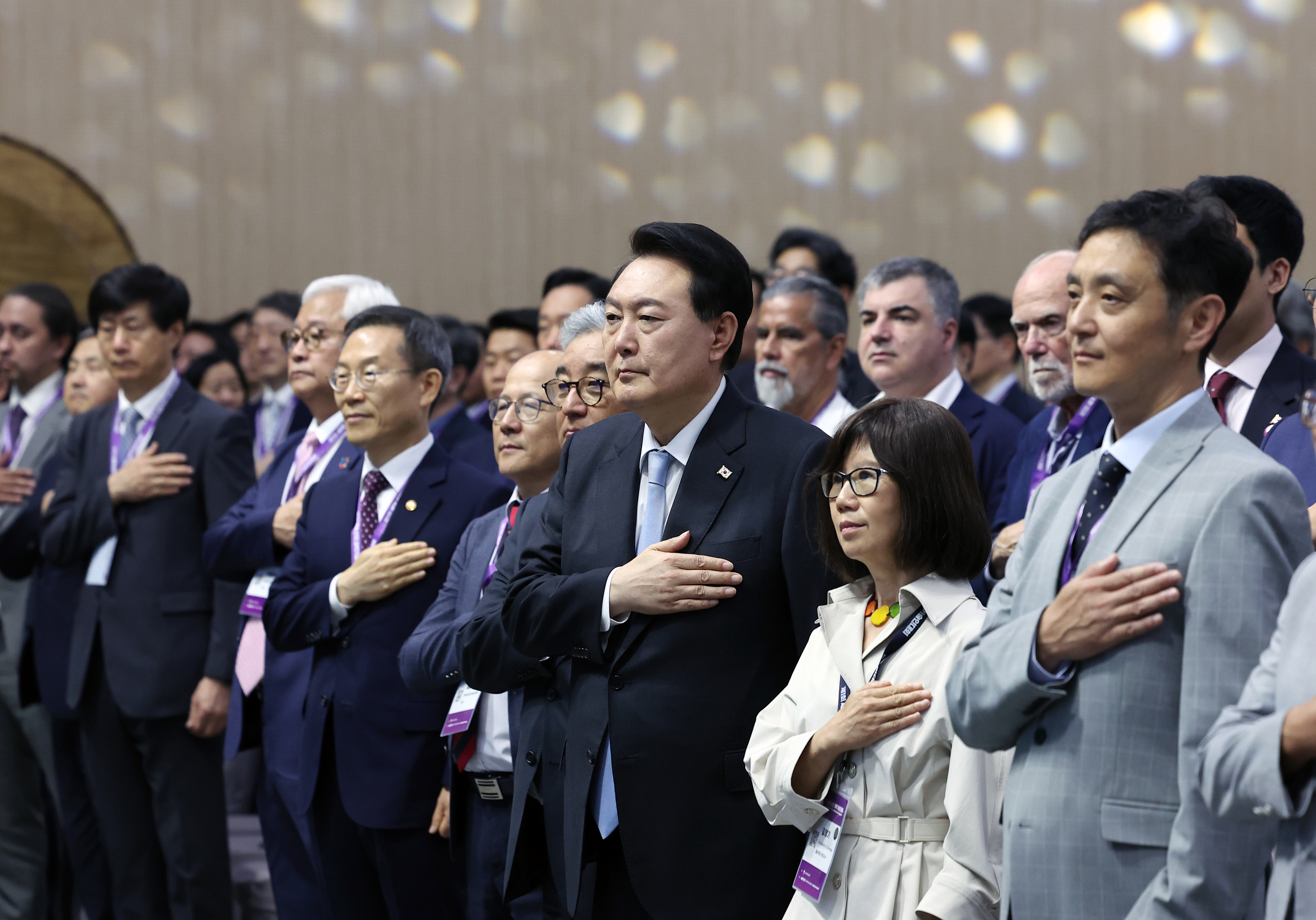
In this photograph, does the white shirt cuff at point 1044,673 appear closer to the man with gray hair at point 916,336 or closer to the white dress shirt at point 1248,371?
the white dress shirt at point 1248,371

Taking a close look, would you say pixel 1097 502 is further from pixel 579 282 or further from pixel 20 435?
pixel 20 435

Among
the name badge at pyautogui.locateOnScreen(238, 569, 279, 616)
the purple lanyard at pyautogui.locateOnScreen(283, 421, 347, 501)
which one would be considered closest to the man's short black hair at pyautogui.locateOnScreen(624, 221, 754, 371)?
the name badge at pyautogui.locateOnScreen(238, 569, 279, 616)

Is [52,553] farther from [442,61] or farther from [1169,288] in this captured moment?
[442,61]

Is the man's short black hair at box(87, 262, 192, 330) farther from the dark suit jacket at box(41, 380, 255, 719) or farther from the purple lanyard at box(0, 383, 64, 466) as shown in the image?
the purple lanyard at box(0, 383, 64, 466)

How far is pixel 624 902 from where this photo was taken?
7.18 feet

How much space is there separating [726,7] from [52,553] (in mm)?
4562

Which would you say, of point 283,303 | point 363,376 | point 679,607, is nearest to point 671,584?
point 679,607

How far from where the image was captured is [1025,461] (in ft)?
10.4

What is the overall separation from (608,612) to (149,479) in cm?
210

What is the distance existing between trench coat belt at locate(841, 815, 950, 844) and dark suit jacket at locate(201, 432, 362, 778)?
1601 mm

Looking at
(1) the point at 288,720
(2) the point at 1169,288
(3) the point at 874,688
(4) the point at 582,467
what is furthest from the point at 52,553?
(2) the point at 1169,288

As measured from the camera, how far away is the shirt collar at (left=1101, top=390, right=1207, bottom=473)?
5.57 ft

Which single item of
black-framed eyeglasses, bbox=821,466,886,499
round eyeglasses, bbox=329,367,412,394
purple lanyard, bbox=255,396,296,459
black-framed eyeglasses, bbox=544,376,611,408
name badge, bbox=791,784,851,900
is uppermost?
purple lanyard, bbox=255,396,296,459

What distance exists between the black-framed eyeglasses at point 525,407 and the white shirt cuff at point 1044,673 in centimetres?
146
